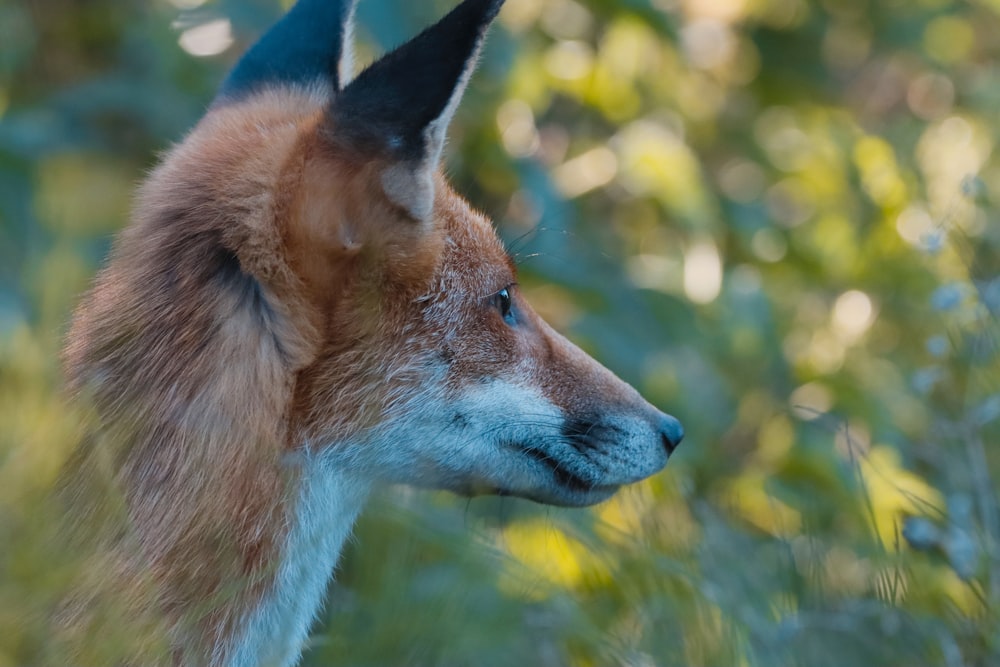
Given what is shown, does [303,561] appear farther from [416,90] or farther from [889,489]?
[889,489]


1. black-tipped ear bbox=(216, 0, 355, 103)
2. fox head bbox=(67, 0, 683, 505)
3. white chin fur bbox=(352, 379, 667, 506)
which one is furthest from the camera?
black-tipped ear bbox=(216, 0, 355, 103)

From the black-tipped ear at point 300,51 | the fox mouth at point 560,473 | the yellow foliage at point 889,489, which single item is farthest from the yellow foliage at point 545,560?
the black-tipped ear at point 300,51

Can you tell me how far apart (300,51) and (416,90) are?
927mm

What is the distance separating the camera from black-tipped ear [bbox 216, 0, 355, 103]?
9.20 feet

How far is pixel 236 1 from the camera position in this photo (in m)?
3.87

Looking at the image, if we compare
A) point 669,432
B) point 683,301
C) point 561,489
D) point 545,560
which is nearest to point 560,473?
point 561,489

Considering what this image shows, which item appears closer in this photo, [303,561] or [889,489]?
[303,561]

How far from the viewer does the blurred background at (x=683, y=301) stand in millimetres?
1955

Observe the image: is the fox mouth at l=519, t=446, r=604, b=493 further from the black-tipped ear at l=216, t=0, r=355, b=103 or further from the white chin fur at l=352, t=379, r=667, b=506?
the black-tipped ear at l=216, t=0, r=355, b=103

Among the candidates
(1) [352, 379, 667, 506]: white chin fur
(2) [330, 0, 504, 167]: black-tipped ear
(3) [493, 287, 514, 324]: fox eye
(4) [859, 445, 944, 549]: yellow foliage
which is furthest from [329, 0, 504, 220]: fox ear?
(4) [859, 445, 944, 549]: yellow foliage

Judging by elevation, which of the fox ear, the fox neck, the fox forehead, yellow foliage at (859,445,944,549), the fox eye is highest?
the fox ear

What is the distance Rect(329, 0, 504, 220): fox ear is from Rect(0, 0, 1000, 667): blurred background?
0.55 m

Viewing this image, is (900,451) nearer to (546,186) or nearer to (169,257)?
(546,186)

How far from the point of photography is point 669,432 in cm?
270
